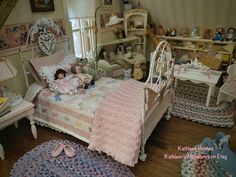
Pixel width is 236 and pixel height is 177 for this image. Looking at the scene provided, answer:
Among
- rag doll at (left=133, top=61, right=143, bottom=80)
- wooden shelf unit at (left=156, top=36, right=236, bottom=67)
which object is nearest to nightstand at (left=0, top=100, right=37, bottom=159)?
rag doll at (left=133, top=61, right=143, bottom=80)

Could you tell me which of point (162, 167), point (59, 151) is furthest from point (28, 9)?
point (162, 167)

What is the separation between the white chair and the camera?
2775mm

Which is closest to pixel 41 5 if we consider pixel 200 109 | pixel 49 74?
pixel 49 74

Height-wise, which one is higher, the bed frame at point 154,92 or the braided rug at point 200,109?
the bed frame at point 154,92

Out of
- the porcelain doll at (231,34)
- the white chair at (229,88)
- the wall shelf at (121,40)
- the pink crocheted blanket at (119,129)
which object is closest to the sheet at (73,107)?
the pink crocheted blanket at (119,129)

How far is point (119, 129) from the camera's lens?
1.86 meters

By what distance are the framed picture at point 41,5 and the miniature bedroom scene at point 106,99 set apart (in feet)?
0.04

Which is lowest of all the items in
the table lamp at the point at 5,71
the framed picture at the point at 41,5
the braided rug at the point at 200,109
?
the braided rug at the point at 200,109

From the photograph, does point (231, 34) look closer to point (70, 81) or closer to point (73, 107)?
point (70, 81)

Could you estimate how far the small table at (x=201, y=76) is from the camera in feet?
9.39

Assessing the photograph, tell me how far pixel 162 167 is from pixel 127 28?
330 centimetres

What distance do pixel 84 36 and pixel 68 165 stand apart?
7.88ft

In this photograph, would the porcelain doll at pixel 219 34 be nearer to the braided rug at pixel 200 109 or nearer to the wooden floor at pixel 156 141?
the braided rug at pixel 200 109

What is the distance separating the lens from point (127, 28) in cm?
446
